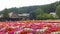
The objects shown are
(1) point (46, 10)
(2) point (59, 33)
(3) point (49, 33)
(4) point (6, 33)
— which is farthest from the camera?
(1) point (46, 10)

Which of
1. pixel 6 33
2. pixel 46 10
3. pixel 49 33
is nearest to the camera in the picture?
pixel 49 33

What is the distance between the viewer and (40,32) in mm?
2629

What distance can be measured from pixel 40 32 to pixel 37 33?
0.05 meters

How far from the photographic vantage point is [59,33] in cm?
245

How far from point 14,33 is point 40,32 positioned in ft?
1.02

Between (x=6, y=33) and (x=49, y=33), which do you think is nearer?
(x=49, y=33)

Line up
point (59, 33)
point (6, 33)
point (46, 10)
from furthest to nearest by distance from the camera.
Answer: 1. point (46, 10)
2. point (6, 33)
3. point (59, 33)

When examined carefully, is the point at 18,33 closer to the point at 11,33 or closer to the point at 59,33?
the point at 11,33

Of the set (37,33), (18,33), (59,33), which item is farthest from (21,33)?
(59,33)

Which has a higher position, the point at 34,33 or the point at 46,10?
the point at 34,33

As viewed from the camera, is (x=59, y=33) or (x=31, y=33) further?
(x=31, y=33)

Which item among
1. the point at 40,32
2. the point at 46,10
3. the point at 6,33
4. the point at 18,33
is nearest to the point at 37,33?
the point at 40,32

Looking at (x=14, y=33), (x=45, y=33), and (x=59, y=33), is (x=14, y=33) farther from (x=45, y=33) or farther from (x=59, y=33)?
(x=59, y=33)

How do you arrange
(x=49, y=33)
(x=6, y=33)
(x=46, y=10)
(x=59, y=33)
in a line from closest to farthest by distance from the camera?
(x=59, y=33)
(x=49, y=33)
(x=6, y=33)
(x=46, y=10)
